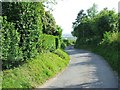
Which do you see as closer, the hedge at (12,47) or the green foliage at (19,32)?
the hedge at (12,47)

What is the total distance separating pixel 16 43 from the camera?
14.1 meters

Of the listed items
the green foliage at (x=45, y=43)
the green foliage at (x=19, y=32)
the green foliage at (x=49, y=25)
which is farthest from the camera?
the green foliage at (x=49, y=25)

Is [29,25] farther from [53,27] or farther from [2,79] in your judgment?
[53,27]

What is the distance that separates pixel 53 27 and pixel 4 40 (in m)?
22.3

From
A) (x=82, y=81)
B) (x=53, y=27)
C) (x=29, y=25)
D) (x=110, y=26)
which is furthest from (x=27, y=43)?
(x=110, y=26)

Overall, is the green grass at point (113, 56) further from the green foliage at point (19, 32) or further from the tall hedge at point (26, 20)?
the tall hedge at point (26, 20)

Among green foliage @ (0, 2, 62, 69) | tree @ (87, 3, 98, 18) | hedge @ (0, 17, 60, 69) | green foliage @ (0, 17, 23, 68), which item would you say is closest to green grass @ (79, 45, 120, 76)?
green foliage @ (0, 2, 62, 69)

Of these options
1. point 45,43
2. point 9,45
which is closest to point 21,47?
point 9,45

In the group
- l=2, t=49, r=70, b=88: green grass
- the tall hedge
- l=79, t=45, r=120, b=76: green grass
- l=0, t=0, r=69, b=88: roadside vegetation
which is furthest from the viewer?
l=79, t=45, r=120, b=76: green grass

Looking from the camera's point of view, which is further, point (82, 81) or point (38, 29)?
point (38, 29)

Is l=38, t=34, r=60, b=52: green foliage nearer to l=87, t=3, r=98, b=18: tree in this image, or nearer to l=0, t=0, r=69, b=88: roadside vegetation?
l=0, t=0, r=69, b=88: roadside vegetation

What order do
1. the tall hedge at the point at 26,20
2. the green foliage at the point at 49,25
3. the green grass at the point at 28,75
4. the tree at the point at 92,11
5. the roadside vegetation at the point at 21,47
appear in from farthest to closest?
the tree at the point at 92,11
the green foliage at the point at 49,25
the tall hedge at the point at 26,20
the roadside vegetation at the point at 21,47
the green grass at the point at 28,75

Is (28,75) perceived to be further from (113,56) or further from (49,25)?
(49,25)

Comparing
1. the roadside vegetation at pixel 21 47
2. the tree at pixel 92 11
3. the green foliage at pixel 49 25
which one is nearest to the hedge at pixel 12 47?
the roadside vegetation at pixel 21 47
